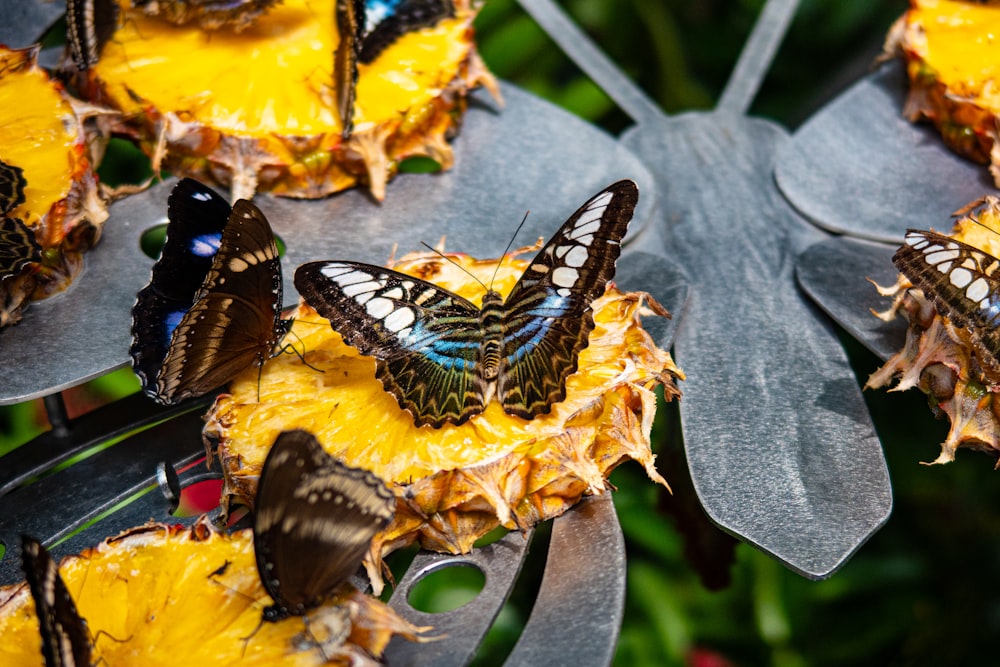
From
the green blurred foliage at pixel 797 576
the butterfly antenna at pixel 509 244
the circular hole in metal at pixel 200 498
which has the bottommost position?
the green blurred foliage at pixel 797 576

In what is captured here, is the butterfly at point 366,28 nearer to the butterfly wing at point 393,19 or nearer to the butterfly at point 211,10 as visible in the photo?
the butterfly wing at point 393,19

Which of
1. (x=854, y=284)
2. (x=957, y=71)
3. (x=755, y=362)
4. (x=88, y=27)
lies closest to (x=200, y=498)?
(x=88, y=27)

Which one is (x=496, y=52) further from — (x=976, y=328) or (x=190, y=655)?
(x=190, y=655)

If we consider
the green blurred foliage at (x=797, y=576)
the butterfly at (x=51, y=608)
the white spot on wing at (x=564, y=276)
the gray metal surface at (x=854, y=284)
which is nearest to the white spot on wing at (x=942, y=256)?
the gray metal surface at (x=854, y=284)

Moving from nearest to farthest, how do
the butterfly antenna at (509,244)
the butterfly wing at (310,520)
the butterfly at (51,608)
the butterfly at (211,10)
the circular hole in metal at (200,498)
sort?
the butterfly at (51,608), the butterfly wing at (310,520), the butterfly antenna at (509,244), the circular hole in metal at (200,498), the butterfly at (211,10)

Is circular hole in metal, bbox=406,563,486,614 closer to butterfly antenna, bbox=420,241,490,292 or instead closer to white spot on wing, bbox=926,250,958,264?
butterfly antenna, bbox=420,241,490,292

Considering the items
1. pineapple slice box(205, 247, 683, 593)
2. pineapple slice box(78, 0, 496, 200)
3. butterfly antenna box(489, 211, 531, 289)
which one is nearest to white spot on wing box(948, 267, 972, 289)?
pineapple slice box(205, 247, 683, 593)

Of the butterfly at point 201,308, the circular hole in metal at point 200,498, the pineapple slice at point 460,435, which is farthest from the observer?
the circular hole in metal at point 200,498
